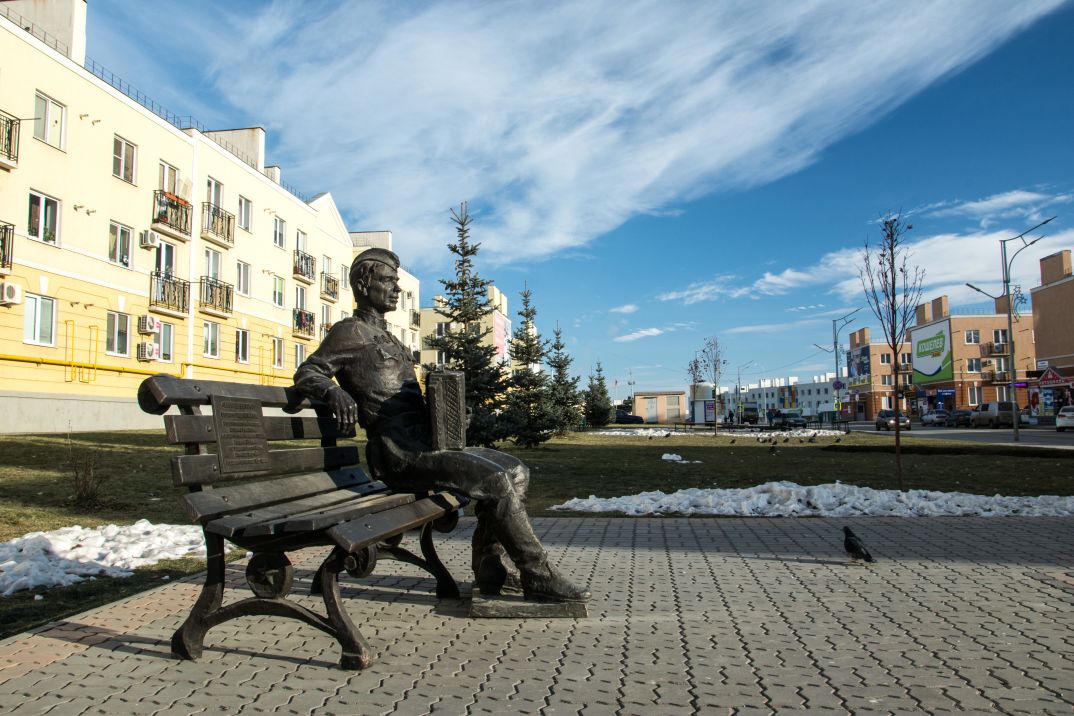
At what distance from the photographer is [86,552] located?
6141 mm

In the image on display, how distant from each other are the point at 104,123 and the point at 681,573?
25.2m

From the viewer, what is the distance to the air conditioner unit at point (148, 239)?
26.1 metres

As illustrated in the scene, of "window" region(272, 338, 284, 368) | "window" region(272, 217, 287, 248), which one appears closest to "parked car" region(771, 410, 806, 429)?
"window" region(272, 338, 284, 368)

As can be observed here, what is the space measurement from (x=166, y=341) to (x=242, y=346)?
16.9 feet

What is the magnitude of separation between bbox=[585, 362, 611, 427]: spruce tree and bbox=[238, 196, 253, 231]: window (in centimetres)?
2578

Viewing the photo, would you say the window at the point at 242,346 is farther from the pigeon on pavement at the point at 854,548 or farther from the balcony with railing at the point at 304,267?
the pigeon on pavement at the point at 854,548

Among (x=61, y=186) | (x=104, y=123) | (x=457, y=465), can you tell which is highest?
(x=104, y=123)

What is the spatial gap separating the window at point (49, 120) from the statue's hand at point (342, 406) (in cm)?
2227

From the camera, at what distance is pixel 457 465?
421 centimetres

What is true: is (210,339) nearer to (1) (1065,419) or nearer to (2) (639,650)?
(2) (639,650)

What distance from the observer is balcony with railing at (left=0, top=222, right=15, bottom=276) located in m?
20.2

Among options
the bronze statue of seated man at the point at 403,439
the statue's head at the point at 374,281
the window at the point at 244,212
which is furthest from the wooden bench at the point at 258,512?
the window at the point at 244,212

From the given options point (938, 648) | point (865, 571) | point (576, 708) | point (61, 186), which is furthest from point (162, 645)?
point (61, 186)

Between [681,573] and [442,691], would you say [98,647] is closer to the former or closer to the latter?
[442,691]
